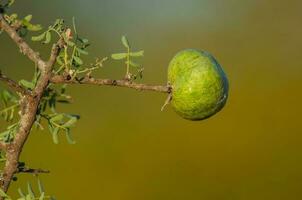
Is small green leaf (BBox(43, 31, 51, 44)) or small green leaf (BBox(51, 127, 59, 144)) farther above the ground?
small green leaf (BBox(43, 31, 51, 44))

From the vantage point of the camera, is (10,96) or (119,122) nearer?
A: (10,96)

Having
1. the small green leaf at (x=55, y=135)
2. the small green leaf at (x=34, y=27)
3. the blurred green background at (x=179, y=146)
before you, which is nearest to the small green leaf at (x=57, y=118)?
the small green leaf at (x=55, y=135)

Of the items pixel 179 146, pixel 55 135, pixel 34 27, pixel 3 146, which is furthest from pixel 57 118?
pixel 179 146

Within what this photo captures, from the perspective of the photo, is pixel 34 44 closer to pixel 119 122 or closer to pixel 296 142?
pixel 119 122

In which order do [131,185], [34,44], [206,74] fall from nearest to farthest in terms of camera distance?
[206,74] < [131,185] < [34,44]

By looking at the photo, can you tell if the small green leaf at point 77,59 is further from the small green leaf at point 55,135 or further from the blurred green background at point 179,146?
the blurred green background at point 179,146

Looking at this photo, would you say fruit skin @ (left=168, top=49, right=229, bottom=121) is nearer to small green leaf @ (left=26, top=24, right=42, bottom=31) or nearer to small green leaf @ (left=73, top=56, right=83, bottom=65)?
small green leaf @ (left=73, top=56, right=83, bottom=65)

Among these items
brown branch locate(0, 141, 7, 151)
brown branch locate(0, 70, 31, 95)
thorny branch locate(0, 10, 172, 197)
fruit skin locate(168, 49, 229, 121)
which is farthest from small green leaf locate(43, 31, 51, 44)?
fruit skin locate(168, 49, 229, 121)

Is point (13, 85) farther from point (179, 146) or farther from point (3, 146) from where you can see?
point (179, 146)

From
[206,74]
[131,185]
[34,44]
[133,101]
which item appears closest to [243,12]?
[34,44]
